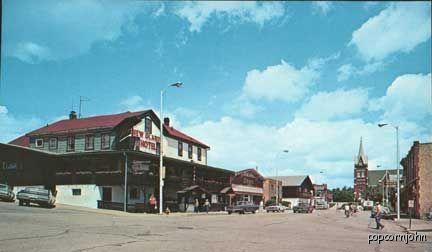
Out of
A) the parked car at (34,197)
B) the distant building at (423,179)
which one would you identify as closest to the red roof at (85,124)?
the parked car at (34,197)

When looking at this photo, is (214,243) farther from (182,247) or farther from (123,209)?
(123,209)

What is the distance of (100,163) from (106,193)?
2.93 metres

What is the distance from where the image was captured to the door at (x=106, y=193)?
4391 centimetres

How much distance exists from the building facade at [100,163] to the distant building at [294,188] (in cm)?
7110

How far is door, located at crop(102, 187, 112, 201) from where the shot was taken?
43906 millimetres

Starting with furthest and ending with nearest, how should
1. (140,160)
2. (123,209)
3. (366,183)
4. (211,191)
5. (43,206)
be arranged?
(366,183), (211,191), (140,160), (123,209), (43,206)

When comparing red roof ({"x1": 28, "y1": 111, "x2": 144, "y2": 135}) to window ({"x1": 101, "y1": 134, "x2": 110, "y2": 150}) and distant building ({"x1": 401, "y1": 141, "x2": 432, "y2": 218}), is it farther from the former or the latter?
distant building ({"x1": 401, "y1": 141, "x2": 432, "y2": 218})

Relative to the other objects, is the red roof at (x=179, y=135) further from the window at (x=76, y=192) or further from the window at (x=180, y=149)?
the window at (x=76, y=192)

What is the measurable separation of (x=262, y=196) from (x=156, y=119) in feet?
158

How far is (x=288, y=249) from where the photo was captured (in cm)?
1484

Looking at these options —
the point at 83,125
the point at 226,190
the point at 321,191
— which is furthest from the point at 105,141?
the point at 321,191

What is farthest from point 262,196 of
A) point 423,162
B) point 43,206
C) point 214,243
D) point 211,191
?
point 214,243

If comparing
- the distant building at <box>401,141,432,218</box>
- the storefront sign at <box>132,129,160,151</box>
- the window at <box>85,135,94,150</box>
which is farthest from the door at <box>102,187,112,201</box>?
the distant building at <box>401,141,432,218</box>

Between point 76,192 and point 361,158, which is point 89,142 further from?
point 361,158
